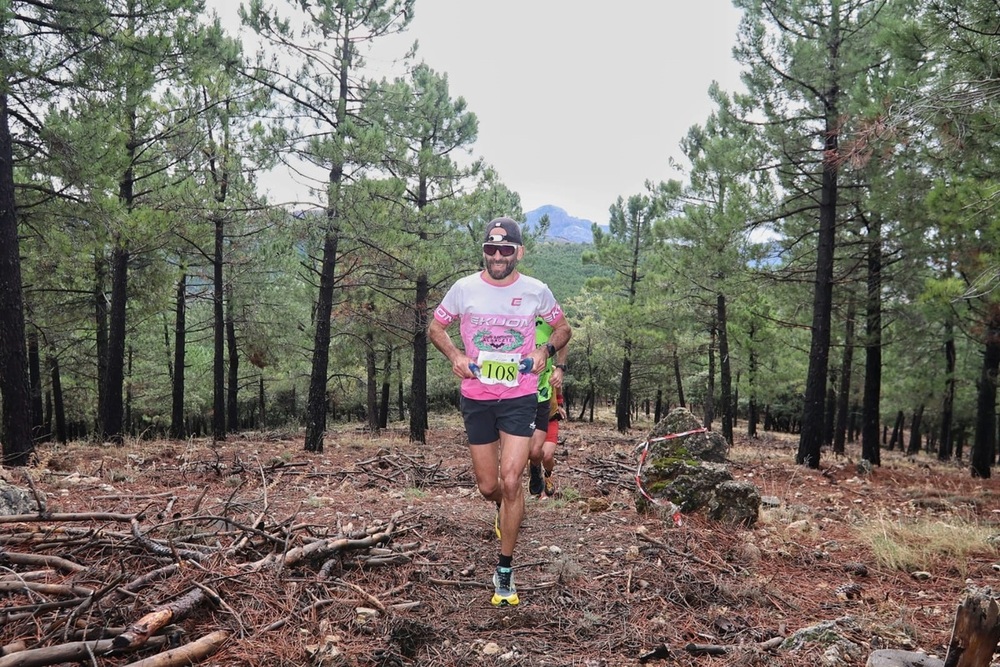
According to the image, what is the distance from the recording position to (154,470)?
7.48 m

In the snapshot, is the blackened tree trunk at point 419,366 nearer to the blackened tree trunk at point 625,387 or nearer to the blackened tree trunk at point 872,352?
the blackened tree trunk at point 625,387

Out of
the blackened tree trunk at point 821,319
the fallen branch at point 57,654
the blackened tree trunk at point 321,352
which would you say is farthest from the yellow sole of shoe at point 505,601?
the blackened tree trunk at point 821,319

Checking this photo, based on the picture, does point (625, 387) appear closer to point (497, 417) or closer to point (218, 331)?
point (218, 331)

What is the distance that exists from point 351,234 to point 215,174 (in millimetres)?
5453

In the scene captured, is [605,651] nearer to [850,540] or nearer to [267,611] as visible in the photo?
[267,611]

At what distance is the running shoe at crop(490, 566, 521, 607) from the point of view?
338 cm

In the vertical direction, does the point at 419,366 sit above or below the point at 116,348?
below

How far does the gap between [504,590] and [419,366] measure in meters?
12.6

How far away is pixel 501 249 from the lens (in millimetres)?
3781

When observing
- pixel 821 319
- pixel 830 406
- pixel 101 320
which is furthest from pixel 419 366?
pixel 830 406

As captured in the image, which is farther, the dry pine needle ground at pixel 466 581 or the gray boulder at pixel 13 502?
the gray boulder at pixel 13 502

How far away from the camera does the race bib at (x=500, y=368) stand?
372 centimetres

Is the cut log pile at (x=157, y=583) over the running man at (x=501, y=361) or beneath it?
beneath

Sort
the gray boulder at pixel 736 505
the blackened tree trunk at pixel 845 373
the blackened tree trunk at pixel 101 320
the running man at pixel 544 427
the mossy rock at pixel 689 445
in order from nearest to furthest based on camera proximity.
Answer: the running man at pixel 544 427
the gray boulder at pixel 736 505
the mossy rock at pixel 689 445
the blackened tree trunk at pixel 101 320
the blackened tree trunk at pixel 845 373
